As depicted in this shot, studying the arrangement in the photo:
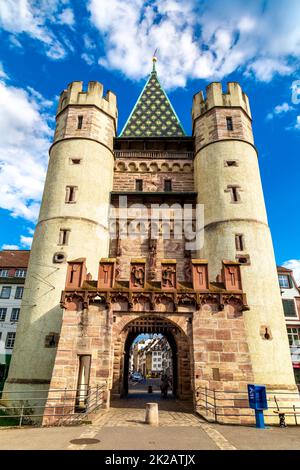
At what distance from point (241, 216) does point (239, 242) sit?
6.06 ft

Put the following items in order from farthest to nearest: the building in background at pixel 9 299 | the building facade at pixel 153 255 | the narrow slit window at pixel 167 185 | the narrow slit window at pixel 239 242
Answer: the building in background at pixel 9 299, the narrow slit window at pixel 167 185, the narrow slit window at pixel 239 242, the building facade at pixel 153 255

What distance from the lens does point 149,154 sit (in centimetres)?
2602

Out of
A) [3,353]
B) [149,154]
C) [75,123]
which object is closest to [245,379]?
[149,154]

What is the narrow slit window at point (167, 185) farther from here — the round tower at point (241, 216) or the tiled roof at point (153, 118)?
the tiled roof at point (153, 118)

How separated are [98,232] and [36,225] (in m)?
4.28

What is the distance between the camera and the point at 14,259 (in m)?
43.7

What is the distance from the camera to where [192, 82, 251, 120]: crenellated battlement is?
24453 millimetres

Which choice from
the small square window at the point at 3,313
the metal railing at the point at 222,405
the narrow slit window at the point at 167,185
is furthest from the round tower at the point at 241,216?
the small square window at the point at 3,313

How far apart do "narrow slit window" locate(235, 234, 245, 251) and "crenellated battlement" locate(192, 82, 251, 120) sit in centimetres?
1117

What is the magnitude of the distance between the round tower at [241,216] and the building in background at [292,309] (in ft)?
55.7

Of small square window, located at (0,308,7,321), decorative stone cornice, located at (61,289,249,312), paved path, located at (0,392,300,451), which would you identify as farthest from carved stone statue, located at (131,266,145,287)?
small square window, located at (0,308,7,321)

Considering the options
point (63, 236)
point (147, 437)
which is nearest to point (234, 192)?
point (63, 236)

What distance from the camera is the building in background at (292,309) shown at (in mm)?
31602

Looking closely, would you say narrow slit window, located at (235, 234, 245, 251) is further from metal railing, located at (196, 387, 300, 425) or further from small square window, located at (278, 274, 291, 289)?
small square window, located at (278, 274, 291, 289)
